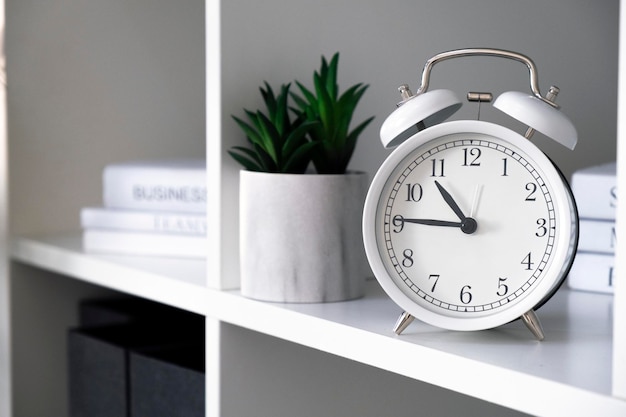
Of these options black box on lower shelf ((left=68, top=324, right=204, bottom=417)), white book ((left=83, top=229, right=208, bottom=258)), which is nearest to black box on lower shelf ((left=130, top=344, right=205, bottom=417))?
black box on lower shelf ((left=68, top=324, right=204, bottom=417))

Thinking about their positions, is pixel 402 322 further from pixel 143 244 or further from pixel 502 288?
pixel 143 244

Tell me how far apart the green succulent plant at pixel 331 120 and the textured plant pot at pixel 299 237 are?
0.04m

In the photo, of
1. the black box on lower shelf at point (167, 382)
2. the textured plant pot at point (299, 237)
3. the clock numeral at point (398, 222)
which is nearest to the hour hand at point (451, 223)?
the clock numeral at point (398, 222)

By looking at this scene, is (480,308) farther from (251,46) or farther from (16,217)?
(16,217)

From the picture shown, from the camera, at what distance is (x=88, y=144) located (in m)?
1.46

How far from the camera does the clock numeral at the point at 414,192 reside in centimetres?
75

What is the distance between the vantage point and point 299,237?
86 cm

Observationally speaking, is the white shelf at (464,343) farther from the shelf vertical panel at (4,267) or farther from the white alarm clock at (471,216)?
the shelf vertical panel at (4,267)

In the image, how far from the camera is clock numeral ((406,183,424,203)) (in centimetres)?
75

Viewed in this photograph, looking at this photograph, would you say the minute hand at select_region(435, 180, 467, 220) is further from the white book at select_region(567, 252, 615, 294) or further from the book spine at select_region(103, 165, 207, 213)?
the book spine at select_region(103, 165, 207, 213)

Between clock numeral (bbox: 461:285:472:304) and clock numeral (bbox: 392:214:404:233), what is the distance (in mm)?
75

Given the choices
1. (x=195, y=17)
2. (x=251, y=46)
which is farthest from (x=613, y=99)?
(x=195, y=17)

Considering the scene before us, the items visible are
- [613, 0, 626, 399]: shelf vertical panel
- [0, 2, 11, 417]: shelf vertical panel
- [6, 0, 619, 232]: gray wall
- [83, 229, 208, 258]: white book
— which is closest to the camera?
[613, 0, 626, 399]: shelf vertical panel

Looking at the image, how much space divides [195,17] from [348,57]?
0.62 metres
